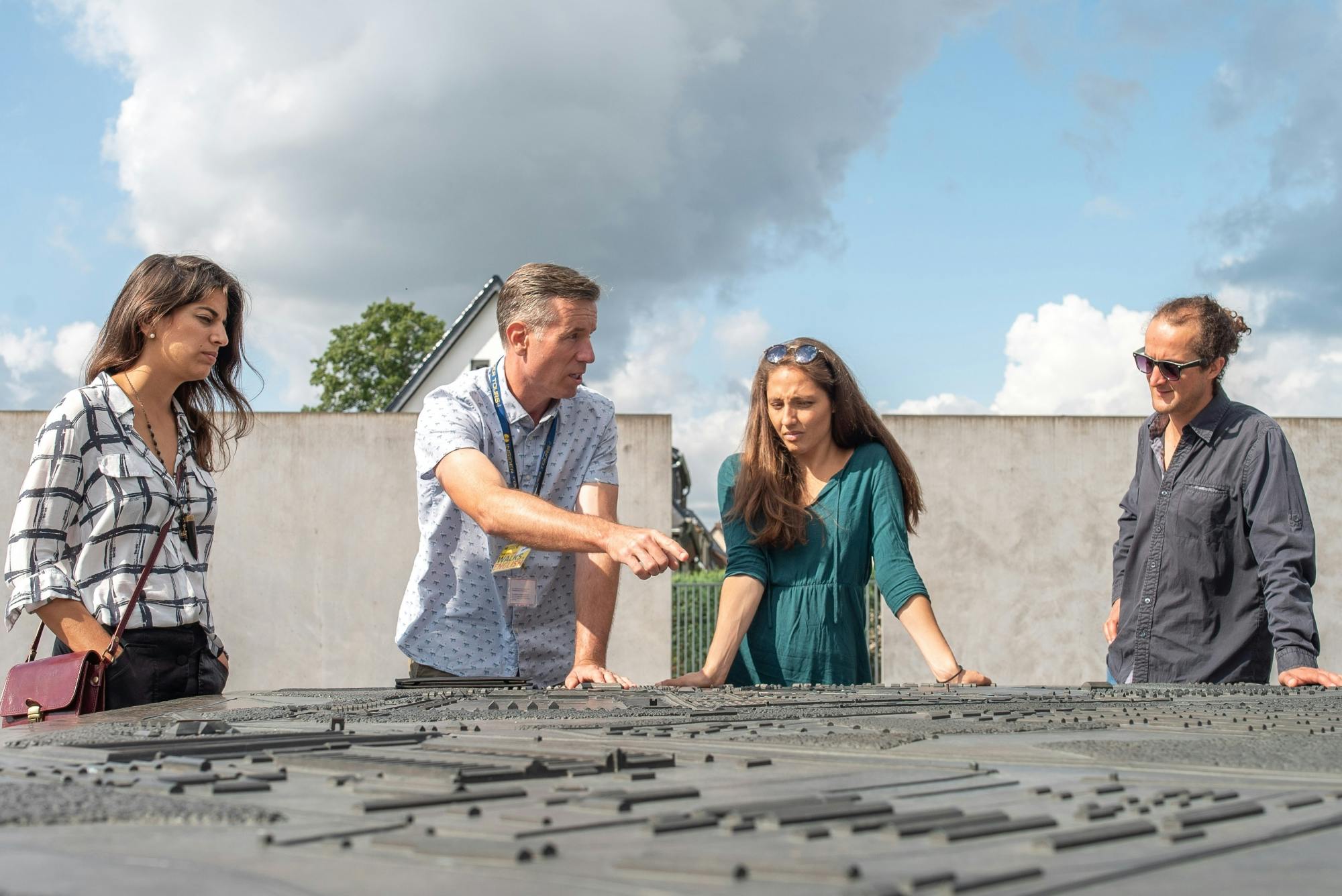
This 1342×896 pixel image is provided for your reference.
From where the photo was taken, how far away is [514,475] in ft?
12.5

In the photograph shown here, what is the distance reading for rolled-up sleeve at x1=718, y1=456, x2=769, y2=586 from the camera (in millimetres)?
3807

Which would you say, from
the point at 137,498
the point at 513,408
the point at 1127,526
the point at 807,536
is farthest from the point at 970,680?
the point at 137,498

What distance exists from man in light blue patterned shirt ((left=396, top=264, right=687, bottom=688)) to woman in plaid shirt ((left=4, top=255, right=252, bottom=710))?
628 millimetres

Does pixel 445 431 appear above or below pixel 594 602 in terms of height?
above

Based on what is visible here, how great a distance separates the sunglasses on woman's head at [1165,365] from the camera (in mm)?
3857

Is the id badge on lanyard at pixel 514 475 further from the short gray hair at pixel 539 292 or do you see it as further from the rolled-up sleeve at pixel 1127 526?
the rolled-up sleeve at pixel 1127 526

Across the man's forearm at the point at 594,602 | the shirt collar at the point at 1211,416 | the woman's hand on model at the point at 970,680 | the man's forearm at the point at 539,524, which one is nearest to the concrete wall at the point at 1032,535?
the shirt collar at the point at 1211,416

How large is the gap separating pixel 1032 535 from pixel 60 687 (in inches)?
366

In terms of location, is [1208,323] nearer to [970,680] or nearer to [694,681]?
[970,680]

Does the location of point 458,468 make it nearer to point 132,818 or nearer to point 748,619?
point 748,619

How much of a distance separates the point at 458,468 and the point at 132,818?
7.97 ft

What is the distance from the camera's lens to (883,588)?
148 inches

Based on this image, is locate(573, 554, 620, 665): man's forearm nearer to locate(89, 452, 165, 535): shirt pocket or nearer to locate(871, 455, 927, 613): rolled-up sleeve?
locate(871, 455, 927, 613): rolled-up sleeve

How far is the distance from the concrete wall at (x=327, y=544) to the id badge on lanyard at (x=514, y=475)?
6.67 m
